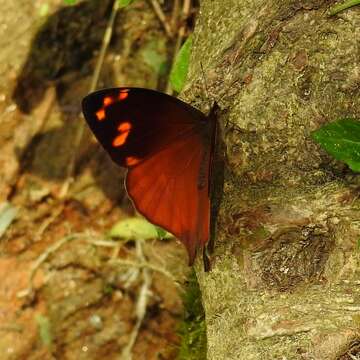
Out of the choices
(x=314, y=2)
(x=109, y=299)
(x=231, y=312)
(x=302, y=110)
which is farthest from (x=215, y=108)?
(x=109, y=299)

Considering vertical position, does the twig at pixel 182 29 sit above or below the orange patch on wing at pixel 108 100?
below

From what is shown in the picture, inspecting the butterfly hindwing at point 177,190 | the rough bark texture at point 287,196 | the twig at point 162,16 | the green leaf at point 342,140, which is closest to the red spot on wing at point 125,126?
the butterfly hindwing at point 177,190

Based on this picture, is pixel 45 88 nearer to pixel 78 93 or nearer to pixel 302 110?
pixel 78 93

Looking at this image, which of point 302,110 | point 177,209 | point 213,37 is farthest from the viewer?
point 213,37

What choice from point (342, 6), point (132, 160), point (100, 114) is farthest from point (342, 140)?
point (100, 114)

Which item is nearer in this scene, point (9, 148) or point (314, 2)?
point (314, 2)

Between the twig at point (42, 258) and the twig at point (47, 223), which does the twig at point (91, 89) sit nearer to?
the twig at point (47, 223)

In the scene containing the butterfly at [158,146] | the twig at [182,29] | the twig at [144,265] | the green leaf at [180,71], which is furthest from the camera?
the twig at [182,29]
